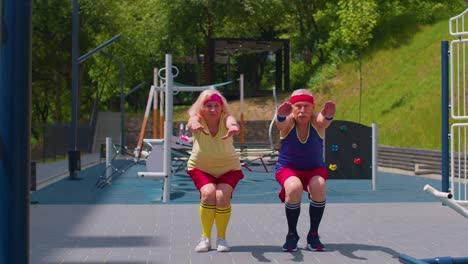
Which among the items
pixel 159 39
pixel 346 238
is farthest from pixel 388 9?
pixel 346 238

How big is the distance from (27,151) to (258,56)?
171ft

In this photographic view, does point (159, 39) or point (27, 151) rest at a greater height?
point (159, 39)

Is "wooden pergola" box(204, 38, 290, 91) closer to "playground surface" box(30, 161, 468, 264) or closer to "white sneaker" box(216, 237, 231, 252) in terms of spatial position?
"playground surface" box(30, 161, 468, 264)

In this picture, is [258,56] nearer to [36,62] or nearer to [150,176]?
[36,62]

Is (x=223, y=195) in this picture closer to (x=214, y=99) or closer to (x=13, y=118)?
(x=214, y=99)

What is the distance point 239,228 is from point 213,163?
196cm

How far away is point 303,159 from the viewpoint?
705cm

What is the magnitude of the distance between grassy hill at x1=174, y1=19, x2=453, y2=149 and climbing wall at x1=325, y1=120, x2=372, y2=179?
1071 centimetres

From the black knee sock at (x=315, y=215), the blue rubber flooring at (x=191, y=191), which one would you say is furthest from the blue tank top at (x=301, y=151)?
the blue rubber flooring at (x=191, y=191)

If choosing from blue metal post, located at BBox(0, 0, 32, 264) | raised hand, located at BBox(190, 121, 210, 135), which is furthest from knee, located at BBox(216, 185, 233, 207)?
blue metal post, located at BBox(0, 0, 32, 264)

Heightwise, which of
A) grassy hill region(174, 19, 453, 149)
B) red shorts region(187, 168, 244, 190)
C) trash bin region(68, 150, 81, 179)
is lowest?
trash bin region(68, 150, 81, 179)

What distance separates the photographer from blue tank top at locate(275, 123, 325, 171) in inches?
277

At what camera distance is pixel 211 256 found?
264 inches

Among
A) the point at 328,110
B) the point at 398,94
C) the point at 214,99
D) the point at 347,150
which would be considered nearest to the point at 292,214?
the point at 328,110
